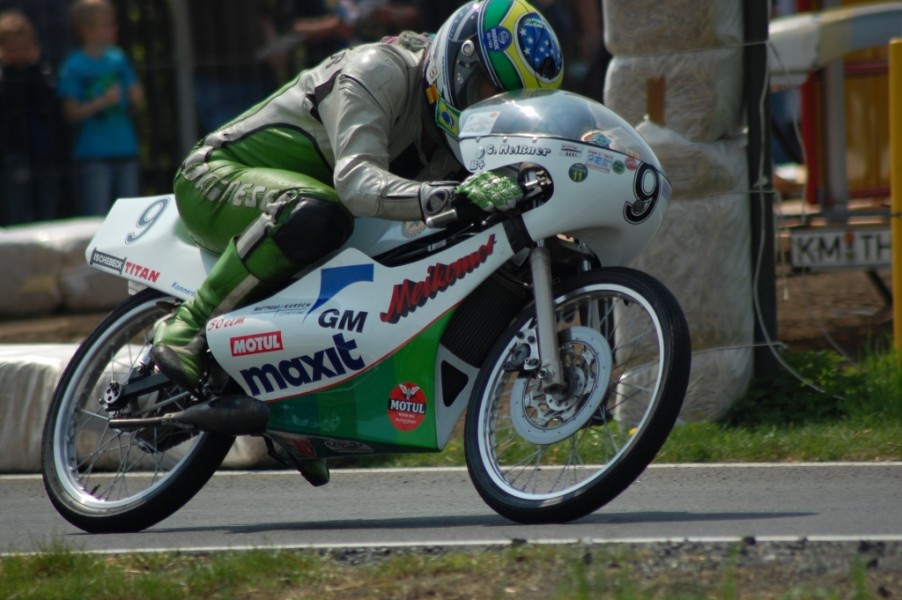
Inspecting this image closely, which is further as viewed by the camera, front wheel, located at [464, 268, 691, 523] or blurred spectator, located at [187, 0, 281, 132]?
blurred spectator, located at [187, 0, 281, 132]

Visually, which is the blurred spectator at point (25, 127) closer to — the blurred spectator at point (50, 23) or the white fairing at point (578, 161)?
the blurred spectator at point (50, 23)

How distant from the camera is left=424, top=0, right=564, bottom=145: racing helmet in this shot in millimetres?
5289

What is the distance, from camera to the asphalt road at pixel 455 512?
4.95 meters

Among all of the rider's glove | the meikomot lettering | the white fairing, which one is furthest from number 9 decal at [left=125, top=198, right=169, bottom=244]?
the rider's glove

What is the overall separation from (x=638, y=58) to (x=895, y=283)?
169 cm

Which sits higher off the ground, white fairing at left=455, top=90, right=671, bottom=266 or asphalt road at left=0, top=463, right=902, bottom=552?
white fairing at left=455, top=90, right=671, bottom=266

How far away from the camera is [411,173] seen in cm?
588

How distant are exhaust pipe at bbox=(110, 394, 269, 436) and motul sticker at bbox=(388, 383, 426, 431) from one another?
0.50 metres

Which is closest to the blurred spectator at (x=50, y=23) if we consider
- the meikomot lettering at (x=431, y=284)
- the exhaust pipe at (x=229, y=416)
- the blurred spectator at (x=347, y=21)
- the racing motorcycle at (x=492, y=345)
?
the blurred spectator at (x=347, y=21)

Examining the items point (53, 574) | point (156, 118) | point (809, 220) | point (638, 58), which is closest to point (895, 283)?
point (638, 58)

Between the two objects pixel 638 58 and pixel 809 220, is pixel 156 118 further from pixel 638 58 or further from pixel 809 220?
pixel 638 58

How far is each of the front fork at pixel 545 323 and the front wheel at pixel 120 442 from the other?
1412mm

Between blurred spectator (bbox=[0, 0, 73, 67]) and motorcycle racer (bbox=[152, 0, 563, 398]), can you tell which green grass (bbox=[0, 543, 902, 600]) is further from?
blurred spectator (bbox=[0, 0, 73, 67])

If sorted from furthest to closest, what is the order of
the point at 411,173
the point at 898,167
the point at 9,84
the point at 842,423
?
1. the point at 9,84
2. the point at 898,167
3. the point at 842,423
4. the point at 411,173
